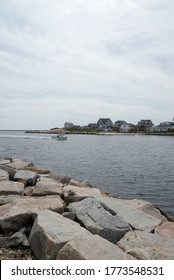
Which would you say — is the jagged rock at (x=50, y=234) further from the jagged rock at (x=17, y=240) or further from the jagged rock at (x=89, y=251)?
the jagged rock at (x=89, y=251)

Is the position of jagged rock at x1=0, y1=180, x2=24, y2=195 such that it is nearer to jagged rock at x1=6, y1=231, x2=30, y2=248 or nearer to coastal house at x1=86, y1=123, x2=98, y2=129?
jagged rock at x1=6, y1=231, x2=30, y2=248

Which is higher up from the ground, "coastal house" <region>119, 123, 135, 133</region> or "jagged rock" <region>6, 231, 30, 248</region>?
"coastal house" <region>119, 123, 135, 133</region>

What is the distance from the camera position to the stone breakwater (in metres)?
4.62

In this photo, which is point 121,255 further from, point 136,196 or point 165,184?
point 165,184

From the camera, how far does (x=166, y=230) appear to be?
7.08 metres

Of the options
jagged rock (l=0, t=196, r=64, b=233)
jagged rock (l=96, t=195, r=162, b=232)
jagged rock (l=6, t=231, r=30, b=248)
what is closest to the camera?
jagged rock (l=6, t=231, r=30, b=248)

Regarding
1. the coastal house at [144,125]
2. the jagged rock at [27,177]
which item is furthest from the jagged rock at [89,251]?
the coastal house at [144,125]

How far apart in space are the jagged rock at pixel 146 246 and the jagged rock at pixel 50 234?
830 millimetres

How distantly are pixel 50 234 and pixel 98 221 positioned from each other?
1400 mm

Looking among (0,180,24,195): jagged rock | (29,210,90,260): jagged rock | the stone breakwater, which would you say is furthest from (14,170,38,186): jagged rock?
(29,210,90,260): jagged rock

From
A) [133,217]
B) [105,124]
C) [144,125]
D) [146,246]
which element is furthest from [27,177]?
[105,124]

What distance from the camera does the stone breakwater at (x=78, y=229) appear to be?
4.62 metres
